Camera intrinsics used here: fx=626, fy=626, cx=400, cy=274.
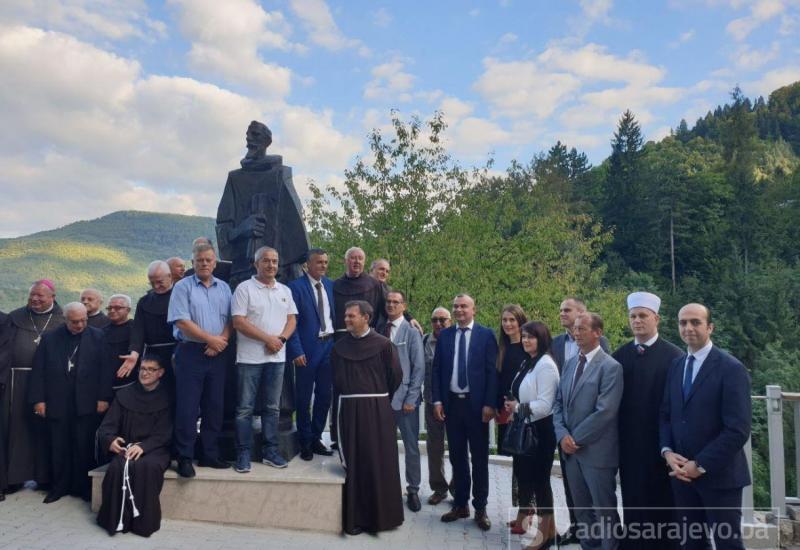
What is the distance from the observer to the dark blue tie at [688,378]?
4023 millimetres

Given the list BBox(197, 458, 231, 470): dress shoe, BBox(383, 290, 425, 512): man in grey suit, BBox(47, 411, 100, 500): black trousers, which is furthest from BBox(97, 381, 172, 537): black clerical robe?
BBox(383, 290, 425, 512): man in grey suit

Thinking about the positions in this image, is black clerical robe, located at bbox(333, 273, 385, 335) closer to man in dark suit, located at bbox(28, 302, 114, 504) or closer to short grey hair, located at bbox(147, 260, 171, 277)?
short grey hair, located at bbox(147, 260, 171, 277)

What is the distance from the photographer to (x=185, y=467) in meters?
5.48

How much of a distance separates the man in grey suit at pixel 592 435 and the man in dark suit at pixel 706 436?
384 mm

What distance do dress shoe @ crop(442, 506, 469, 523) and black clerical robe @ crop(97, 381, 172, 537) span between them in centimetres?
251

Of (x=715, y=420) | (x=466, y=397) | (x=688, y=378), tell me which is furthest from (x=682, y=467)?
(x=466, y=397)

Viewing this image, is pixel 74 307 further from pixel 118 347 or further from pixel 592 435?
pixel 592 435

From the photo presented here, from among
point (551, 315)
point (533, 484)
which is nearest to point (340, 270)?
point (551, 315)

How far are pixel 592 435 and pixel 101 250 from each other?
43654 millimetres

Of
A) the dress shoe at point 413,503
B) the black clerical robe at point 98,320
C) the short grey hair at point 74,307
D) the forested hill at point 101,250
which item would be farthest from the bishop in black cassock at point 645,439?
the forested hill at point 101,250

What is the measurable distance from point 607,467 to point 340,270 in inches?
532

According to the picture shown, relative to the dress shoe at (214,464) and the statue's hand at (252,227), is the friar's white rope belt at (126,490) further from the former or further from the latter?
the statue's hand at (252,227)

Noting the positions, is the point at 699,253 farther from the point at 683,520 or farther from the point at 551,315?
the point at 683,520

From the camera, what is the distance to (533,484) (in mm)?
5125
